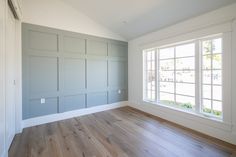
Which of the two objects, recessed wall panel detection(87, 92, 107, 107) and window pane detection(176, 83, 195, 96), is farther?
recessed wall panel detection(87, 92, 107, 107)

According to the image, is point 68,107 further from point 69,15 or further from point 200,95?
point 200,95

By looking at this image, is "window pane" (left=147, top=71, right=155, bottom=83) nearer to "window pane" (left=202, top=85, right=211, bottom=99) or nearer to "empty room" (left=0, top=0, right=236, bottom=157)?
"empty room" (left=0, top=0, right=236, bottom=157)

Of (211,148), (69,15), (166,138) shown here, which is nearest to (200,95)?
(211,148)

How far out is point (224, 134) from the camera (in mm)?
2266

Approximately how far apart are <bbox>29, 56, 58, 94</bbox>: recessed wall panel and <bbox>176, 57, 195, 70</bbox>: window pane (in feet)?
10.3

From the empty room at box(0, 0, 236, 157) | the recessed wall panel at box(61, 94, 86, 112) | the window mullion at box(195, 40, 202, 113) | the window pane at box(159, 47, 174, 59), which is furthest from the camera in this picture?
the recessed wall panel at box(61, 94, 86, 112)

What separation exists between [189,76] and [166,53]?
0.90 metres

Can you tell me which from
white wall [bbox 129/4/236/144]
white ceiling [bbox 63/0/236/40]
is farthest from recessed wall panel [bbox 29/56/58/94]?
white wall [bbox 129/4/236/144]

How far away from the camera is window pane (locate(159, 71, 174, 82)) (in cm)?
332

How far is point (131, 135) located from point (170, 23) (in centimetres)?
276

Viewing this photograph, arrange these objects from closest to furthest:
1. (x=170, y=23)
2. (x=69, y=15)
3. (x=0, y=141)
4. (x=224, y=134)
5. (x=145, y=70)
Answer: (x=0, y=141)
(x=224, y=134)
(x=170, y=23)
(x=69, y=15)
(x=145, y=70)

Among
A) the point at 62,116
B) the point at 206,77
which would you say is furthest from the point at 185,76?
the point at 62,116

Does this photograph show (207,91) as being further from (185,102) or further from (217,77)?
(185,102)

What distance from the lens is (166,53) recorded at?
3.43m
